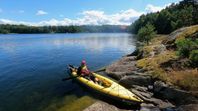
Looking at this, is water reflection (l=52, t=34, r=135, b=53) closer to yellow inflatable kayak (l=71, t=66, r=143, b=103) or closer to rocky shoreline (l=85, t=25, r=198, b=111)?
rocky shoreline (l=85, t=25, r=198, b=111)

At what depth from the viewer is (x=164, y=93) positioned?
18688 mm

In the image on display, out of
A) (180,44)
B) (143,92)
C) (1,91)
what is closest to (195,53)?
(180,44)

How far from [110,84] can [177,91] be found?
699 centimetres

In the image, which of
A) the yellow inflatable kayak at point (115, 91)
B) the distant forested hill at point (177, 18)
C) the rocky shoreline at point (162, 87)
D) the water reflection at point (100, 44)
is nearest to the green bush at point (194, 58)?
the rocky shoreline at point (162, 87)

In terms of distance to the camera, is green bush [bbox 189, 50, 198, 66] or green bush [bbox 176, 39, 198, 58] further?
green bush [bbox 176, 39, 198, 58]

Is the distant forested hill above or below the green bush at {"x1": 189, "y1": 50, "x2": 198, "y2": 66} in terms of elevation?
above

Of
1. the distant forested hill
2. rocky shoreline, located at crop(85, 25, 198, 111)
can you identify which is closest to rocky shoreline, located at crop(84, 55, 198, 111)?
rocky shoreline, located at crop(85, 25, 198, 111)

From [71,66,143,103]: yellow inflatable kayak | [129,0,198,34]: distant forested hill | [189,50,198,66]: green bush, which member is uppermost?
[129,0,198,34]: distant forested hill

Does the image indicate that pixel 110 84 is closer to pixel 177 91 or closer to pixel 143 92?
pixel 143 92

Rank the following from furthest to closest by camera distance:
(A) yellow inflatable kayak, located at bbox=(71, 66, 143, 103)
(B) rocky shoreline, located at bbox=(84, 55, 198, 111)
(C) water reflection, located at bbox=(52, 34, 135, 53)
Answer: (C) water reflection, located at bbox=(52, 34, 135, 53)
(A) yellow inflatable kayak, located at bbox=(71, 66, 143, 103)
(B) rocky shoreline, located at bbox=(84, 55, 198, 111)

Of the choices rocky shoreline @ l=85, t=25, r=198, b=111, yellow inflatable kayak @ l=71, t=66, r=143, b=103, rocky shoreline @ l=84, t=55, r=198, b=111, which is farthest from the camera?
yellow inflatable kayak @ l=71, t=66, r=143, b=103

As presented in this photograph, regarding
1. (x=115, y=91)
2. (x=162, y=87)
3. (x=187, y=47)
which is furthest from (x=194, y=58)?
(x=115, y=91)

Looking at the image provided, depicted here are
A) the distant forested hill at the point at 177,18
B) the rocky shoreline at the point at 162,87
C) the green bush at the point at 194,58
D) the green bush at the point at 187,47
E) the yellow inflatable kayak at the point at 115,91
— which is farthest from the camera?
the distant forested hill at the point at 177,18

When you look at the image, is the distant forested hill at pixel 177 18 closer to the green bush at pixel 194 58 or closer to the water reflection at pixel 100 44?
the water reflection at pixel 100 44
